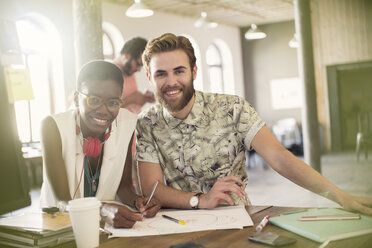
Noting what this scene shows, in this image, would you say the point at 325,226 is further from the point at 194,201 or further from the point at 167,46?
the point at 167,46

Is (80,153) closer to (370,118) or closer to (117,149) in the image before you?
(117,149)

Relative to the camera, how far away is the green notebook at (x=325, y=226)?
1.28 m

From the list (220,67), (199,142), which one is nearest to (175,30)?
(220,67)

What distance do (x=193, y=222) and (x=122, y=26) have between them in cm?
877

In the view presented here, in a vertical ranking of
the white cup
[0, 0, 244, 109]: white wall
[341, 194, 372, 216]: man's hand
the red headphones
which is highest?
[0, 0, 244, 109]: white wall

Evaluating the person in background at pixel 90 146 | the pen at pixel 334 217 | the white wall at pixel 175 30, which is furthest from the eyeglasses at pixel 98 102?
the white wall at pixel 175 30

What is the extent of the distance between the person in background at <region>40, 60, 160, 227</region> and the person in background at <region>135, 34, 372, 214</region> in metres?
0.12

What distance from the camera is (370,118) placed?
38.3ft

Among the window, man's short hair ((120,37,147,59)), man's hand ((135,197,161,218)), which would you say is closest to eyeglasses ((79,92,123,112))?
man's hand ((135,197,161,218))

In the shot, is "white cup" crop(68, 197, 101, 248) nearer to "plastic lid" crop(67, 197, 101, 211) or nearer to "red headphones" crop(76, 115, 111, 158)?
"plastic lid" crop(67, 197, 101, 211)

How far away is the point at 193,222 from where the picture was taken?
5.13 ft

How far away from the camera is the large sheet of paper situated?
147 centimetres

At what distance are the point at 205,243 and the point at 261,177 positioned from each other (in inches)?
301

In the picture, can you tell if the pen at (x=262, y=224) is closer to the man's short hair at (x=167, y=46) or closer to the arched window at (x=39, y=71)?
the man's short hair at (x=167, y=46)
